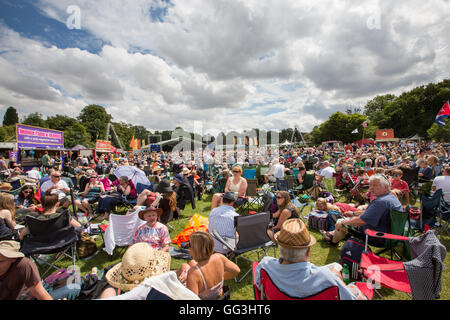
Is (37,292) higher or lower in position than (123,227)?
higher

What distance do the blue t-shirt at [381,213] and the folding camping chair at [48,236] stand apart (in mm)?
4943

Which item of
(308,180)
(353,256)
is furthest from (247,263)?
(308,180)

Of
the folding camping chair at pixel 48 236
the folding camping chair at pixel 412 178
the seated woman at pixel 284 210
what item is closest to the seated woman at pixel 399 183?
the folding camping chair at pixel 412 178

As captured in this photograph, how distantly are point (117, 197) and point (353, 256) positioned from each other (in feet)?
19.4

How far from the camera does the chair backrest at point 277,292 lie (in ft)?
5.06

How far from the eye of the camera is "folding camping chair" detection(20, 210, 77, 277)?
331 cm

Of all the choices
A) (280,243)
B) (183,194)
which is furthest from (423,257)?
(183,194)

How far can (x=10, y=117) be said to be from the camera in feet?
267

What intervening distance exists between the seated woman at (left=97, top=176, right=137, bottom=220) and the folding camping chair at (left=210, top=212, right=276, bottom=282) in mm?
3899

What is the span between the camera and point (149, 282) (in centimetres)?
162

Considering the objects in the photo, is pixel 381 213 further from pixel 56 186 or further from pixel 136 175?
pixel 56 186
